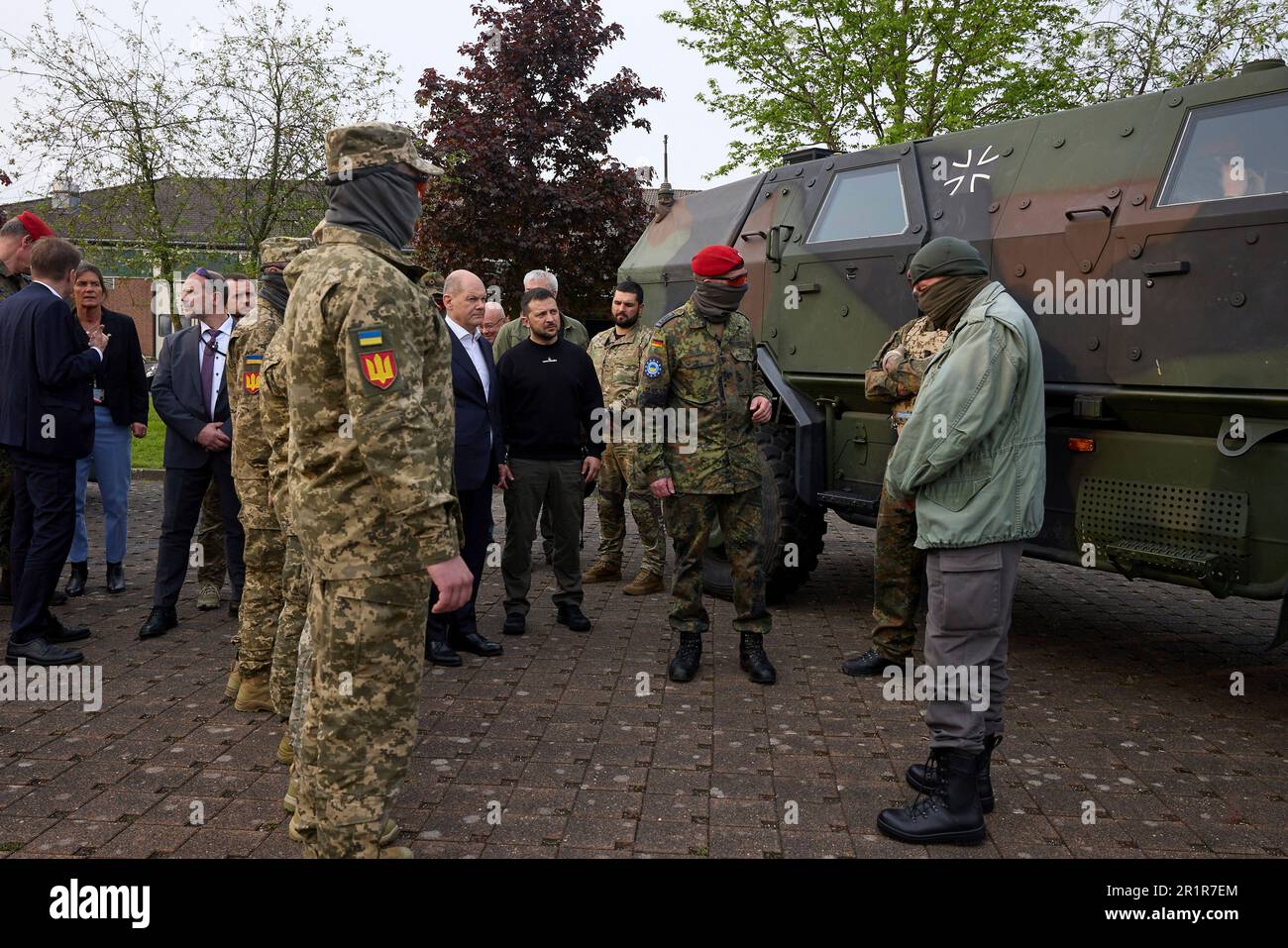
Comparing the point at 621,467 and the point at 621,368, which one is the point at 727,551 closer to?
the point at 621,467

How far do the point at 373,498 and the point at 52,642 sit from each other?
352 cm

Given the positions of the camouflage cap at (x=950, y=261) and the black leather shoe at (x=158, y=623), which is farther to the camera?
Answer: the black leather shoe at (x=158, y=623)

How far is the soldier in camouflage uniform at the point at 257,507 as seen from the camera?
4309 mm

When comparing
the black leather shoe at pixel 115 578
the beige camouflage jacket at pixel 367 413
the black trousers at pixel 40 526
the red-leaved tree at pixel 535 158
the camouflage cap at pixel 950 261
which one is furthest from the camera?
the red-leaved tree at pixel 535 158

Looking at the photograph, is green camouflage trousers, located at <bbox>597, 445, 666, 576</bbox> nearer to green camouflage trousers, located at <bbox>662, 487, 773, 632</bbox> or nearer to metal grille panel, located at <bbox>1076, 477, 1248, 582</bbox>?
green camouflage trousers, located at <bbox>662, 487, 773, 632</bbox>

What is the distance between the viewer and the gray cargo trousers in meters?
3.23

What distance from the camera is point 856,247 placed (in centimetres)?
575

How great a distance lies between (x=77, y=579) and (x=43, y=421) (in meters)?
1.80

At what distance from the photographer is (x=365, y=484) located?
275 centimetres

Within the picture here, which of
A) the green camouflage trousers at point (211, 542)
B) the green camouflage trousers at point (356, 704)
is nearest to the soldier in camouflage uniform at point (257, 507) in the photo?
the green camouflage trousers at point (356, 704)

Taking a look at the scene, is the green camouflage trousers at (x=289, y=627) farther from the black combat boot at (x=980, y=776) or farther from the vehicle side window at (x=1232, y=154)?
the vehicle side window at (x=1232, y=154)

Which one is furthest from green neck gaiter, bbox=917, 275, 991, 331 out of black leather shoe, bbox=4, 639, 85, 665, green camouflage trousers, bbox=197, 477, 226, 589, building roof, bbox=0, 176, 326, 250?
building roof, bbox=0, 176, 326, 250

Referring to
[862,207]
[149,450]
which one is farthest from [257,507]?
[149,450]

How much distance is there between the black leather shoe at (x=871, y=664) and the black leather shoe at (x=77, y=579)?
467 centimetres
